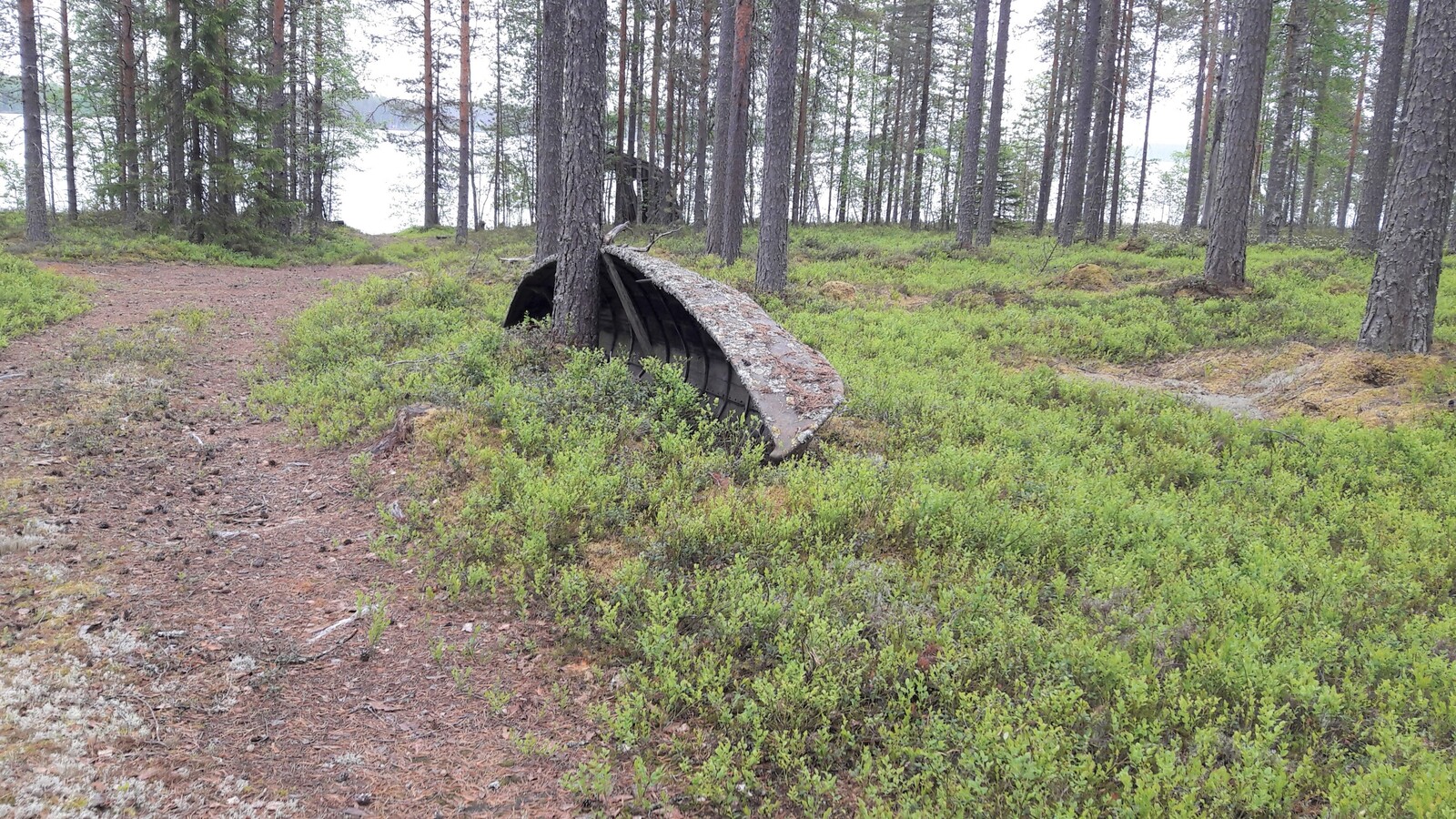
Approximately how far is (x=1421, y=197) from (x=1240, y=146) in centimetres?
518

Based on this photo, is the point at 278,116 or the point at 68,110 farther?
the point at 68,110

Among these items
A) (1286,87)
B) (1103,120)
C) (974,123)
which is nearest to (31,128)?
(974,123)

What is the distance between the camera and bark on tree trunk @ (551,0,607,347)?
8.48m

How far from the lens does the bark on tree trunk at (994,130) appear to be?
20.9 metres

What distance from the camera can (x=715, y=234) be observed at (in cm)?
1969

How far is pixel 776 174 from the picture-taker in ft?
46.4

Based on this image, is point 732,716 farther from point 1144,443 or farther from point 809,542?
point 1144,443

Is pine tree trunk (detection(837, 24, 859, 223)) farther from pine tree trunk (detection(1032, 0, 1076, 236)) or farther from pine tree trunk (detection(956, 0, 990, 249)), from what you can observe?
pine tree trunk (detection(956, 0, 990, 249))

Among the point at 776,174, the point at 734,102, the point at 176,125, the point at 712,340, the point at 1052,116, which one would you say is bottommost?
the point at 712,340

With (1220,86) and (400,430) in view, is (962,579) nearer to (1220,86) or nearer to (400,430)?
(400,430)

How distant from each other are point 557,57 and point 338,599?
1214 cm

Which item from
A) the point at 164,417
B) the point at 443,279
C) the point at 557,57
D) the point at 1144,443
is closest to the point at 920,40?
the point at 557,57

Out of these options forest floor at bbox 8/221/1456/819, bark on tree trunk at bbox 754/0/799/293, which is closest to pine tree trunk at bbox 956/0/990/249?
bark on tree trunk at bbox 754/0/799/293

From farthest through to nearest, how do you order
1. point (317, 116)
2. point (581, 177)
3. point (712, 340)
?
point (317, 116)
point (581, 177)
point (712, 340)
